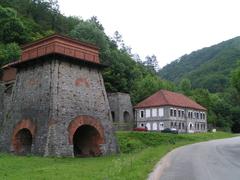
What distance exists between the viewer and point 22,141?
110 ft

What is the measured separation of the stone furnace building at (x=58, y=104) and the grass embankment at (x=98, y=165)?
2664 millimetres

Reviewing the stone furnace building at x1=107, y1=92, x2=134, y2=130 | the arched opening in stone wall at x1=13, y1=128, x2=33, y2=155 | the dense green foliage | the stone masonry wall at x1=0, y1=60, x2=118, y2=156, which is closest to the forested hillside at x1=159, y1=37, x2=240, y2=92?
the dense green foliage

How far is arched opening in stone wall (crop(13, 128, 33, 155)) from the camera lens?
3293 cm

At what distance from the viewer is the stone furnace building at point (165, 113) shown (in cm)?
6825

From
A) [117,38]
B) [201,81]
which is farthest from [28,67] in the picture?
[201,81]

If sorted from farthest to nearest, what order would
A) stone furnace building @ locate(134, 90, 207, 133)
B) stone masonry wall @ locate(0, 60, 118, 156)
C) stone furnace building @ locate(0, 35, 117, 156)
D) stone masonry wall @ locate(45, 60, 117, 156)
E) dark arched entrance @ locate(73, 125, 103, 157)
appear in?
stone furnace building @ locate(134, 90, 207, 133) → dark arched entrance @ locate(73, 125, 103, 157) → stone furnace building @ locate(0, 35, 117, 156) → stone masonry wall @ locate(0, 60, 118, 156) → stone masonry wall @ locate(45, 60, 117, 156)

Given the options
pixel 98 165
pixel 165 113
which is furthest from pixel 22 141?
pixel 165 113

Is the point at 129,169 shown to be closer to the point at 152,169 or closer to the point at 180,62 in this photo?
the point at 152,169

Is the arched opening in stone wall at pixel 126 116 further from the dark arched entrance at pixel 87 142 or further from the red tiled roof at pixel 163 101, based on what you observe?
the dark arched entrance at pixel 87 142

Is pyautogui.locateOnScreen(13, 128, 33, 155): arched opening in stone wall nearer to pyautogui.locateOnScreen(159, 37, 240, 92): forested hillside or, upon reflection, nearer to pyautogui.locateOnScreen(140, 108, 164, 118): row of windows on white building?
pyautogui.locateOnScreen(140, 108, 164, 118): row of windows on white building

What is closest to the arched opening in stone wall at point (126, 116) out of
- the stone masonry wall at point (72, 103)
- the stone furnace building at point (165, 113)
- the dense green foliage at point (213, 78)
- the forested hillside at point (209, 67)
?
the stone furnace building at point (165, 113)

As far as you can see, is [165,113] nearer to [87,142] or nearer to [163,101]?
[163,101]

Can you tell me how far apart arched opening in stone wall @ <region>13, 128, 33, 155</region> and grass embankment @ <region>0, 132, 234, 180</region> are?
3.12 meters

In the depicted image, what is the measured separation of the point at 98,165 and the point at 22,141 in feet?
42.0
